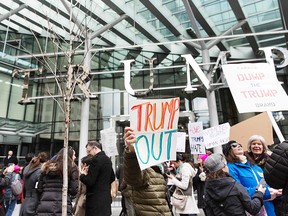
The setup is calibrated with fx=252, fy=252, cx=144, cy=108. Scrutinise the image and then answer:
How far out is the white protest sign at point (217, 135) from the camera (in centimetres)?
590

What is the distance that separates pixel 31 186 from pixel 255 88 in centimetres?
386

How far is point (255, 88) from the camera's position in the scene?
3.53 m

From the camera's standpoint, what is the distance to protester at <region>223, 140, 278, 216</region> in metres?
3.08

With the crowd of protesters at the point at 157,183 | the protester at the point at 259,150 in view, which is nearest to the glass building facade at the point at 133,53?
the crowd of protesters at the point at 157,183

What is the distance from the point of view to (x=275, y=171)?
82.1 inches

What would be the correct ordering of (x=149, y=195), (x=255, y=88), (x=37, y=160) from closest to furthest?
(x=149, y=195), (x=255, y=88), (x=37, y=160)

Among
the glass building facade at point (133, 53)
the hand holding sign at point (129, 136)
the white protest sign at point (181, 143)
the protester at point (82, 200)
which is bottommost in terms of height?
the protester at point (82, 200)

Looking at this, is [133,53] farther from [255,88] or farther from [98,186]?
[98,186]

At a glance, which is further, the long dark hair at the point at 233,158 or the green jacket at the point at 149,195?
the long dark hair at the point at 233,158

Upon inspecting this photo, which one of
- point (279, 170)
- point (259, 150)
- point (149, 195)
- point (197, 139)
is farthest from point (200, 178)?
point (279, 170)

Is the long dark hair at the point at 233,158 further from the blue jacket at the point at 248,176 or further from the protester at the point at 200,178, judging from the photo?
the protester at the point at 200,178

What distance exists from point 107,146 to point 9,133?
10503 mm

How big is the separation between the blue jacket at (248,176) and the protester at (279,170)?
1005mm

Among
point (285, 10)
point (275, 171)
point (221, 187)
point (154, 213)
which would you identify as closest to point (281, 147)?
point (275, 171)
